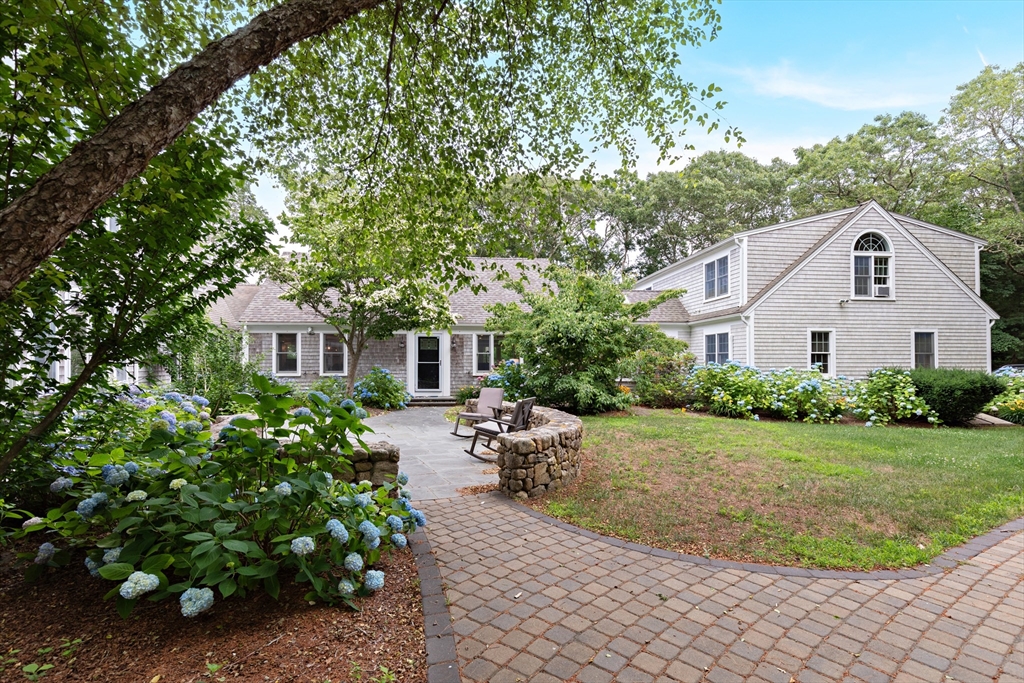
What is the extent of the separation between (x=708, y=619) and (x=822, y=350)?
46.5 ft

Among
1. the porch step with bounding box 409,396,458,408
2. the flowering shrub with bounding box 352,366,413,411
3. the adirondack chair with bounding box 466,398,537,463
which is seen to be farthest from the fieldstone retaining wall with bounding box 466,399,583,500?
the porch step with bounding box 409,396,458,408

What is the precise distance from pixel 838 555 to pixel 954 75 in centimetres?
2656

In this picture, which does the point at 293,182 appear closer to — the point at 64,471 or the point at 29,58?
the point at 29,58

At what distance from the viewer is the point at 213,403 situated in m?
8.41

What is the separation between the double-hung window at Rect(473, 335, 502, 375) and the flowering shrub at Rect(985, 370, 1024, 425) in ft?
42.8

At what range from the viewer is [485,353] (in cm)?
1589

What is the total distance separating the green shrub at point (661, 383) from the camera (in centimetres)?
1175

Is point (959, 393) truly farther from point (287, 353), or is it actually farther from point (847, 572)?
point (287, 353)

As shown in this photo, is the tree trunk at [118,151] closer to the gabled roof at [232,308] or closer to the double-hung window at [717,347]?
the gabled roof at [232,308]

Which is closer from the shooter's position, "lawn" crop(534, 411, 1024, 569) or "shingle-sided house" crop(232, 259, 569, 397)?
"lawn" crop(534, 411, 1024, 569)

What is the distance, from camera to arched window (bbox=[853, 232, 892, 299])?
14.3 meters

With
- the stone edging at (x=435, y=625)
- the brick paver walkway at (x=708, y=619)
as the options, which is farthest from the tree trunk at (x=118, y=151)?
the brick paver walkway at (x=708, y=619)

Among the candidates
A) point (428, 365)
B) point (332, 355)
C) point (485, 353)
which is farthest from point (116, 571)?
point (485, 353)

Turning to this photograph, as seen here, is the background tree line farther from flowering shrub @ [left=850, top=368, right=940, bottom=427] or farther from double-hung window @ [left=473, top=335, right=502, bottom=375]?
flowering shrub @ [left=850, top=368, right=940, bottom=427]
